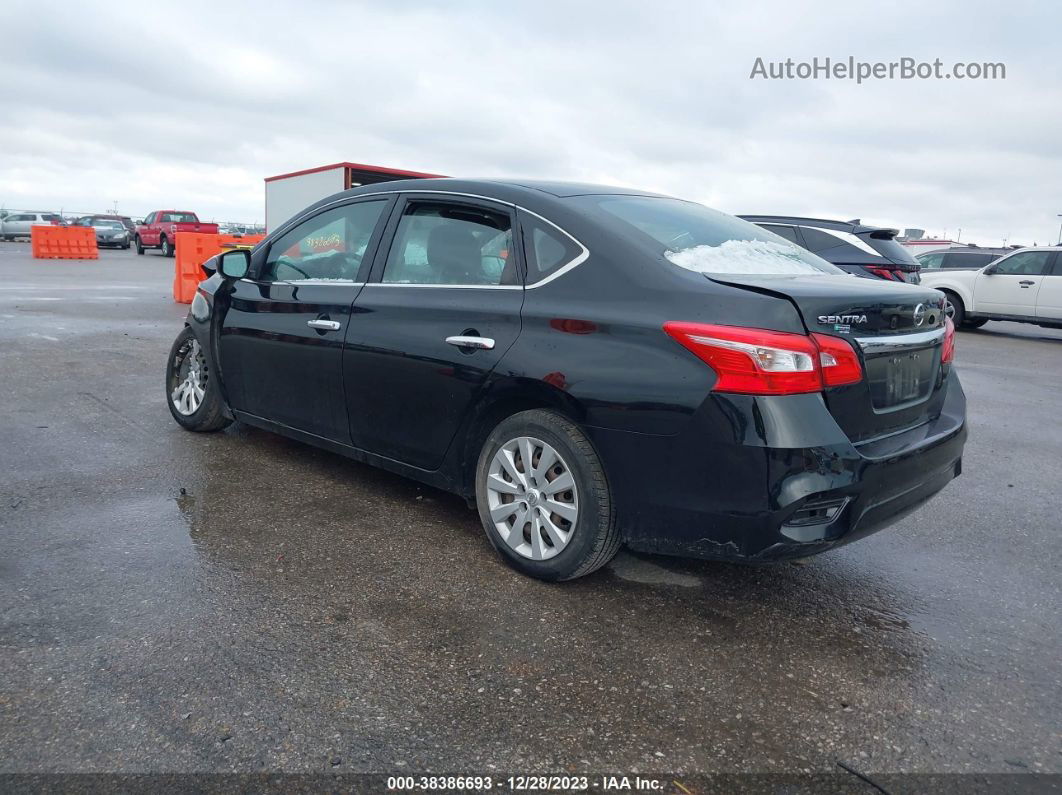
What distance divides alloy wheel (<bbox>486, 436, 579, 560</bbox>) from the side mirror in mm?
2274

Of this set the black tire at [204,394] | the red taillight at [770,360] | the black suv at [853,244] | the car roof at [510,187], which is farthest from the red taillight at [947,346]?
the black suv at [853,244]

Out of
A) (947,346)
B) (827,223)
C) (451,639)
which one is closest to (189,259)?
A: (827,223)

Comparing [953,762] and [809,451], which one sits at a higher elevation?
[809,451]

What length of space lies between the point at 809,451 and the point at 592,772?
125cm

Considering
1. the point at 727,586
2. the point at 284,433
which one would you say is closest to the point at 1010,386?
the point at 727,586

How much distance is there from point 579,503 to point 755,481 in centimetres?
70

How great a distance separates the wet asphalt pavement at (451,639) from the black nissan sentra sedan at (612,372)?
0.36 meters

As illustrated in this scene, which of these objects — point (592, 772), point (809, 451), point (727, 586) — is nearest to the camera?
point (592, 772)

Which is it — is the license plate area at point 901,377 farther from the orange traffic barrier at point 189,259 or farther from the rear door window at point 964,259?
the rear door window at point 964,259

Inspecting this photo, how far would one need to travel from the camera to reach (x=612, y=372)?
10.5ft

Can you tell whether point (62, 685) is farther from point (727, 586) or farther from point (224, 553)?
point (727, 586)

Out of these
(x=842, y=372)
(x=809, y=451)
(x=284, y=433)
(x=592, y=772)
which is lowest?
(x=592, y=772)

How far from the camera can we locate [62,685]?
8.69ft

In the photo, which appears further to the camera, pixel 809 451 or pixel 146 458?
pixel 146 458
